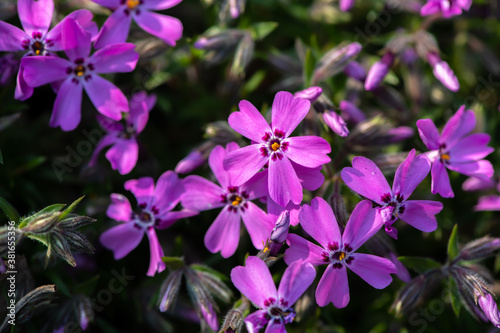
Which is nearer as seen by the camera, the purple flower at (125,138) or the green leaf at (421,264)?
the green leaf at (421,264)

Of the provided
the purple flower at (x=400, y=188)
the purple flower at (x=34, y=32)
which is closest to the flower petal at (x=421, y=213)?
the purple flower at (x=400, y=188)

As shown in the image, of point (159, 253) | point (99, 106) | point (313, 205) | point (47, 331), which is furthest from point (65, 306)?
point (313, 205)

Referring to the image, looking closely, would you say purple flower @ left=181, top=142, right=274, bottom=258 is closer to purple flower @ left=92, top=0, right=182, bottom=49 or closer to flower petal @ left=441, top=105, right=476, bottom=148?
purple flower @ left=92, top=0, right=182, bottom=49

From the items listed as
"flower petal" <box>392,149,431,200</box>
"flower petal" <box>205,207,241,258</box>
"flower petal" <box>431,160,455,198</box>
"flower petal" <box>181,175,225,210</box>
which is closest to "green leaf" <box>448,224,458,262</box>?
"flower petal" <box>431,160,455,198</box>

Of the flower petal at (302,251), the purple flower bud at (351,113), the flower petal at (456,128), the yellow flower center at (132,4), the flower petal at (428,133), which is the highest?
the yellow flower center at (132,4)

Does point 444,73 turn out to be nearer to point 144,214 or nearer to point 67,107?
point 144,214

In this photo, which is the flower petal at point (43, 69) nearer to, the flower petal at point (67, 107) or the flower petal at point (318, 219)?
the flower petal at point (67, 107)
